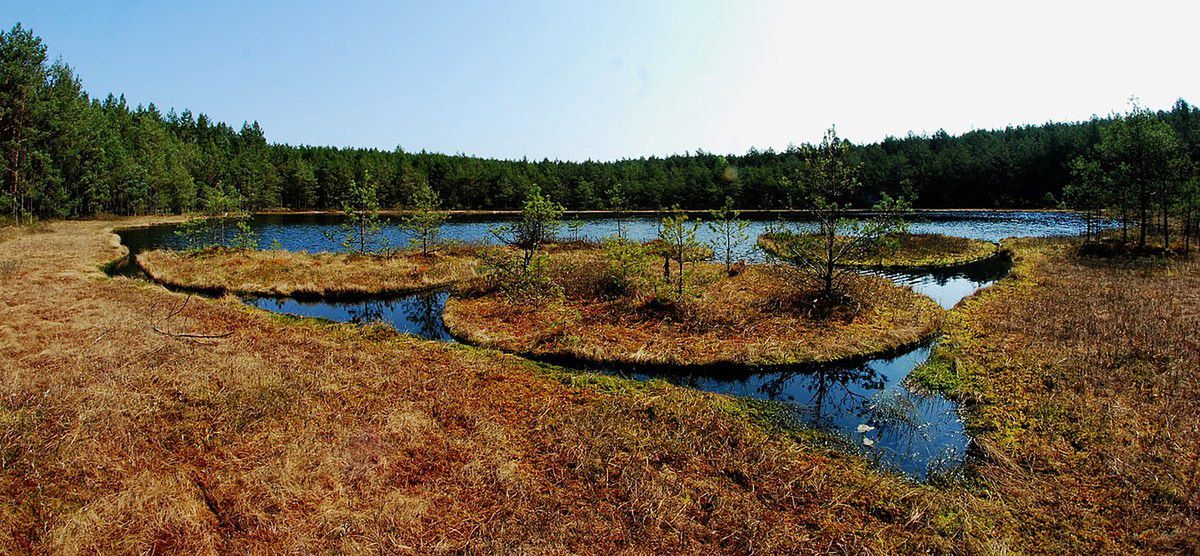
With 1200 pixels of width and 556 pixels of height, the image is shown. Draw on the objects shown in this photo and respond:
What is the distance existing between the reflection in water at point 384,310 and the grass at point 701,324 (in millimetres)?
826

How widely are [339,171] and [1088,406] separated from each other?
12488cm

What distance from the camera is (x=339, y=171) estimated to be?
114062 millimetres

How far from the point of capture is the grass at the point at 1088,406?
→ 6992 millimetres

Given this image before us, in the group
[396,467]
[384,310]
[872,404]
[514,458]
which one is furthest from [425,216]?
[872,404]

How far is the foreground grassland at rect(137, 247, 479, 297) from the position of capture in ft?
80.8

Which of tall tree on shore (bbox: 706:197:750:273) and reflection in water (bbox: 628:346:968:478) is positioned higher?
tall tree on shore (bbox: 706:197:750:273)

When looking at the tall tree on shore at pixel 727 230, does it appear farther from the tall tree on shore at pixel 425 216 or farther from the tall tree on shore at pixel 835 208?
the tall tree on shore at pixel 425 216

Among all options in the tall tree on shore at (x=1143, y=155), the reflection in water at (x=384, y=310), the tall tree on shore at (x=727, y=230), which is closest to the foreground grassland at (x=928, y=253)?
the tall tree on shore at (x=727, y=230)

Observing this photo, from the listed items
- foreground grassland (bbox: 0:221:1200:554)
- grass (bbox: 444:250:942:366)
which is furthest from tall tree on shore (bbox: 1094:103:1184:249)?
foreground grassland (bbox: 0:221:1200:554)

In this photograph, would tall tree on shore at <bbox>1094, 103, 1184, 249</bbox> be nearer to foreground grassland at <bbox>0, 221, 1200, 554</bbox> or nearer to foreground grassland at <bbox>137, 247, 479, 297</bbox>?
foreground grassland at <bbox>0, 221, 1200, 554</bbox>

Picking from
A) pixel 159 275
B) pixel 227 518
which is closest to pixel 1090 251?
pixel 227 518

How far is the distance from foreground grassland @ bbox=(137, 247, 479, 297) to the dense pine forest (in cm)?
2367

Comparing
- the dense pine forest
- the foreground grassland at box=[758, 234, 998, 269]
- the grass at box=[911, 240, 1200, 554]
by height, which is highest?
the dense pine forest

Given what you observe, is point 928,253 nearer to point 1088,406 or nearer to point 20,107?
point 1088,406
